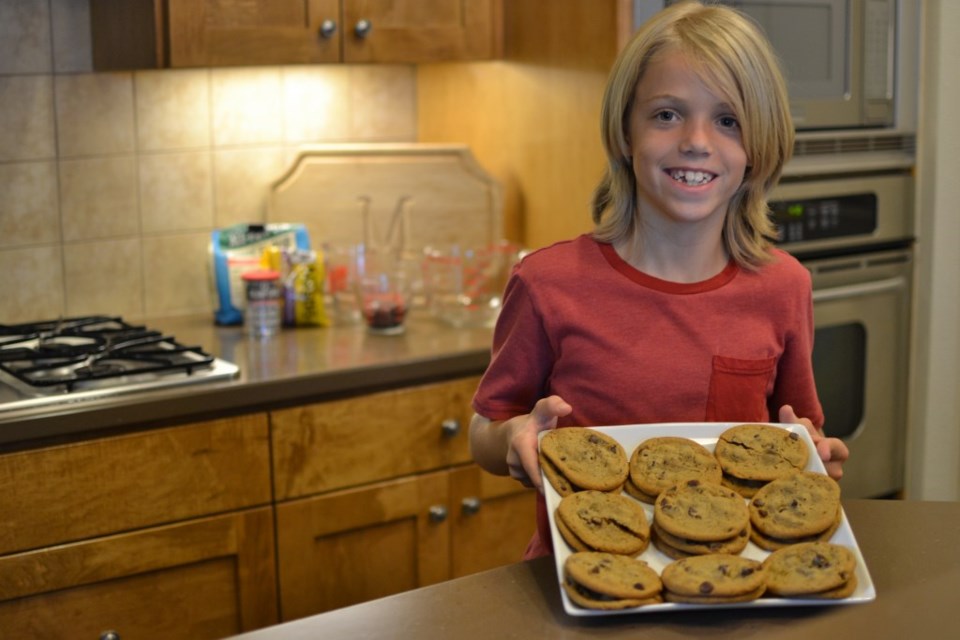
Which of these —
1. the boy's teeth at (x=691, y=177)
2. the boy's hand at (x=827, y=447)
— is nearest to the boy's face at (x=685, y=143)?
the boy's teeth at (x=691, y=177)

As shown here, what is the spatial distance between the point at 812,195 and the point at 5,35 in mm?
1612

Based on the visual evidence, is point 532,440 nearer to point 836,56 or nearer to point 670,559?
point 670,559

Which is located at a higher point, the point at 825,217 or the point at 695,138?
the point at 695,138

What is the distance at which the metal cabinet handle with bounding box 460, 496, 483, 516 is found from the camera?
2418mm

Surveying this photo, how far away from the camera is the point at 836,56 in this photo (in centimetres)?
263

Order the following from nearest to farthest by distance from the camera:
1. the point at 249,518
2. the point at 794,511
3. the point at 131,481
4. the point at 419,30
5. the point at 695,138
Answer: the point at 794,511
the point at 695,138
the point at 131,481
the point at 249,518
the point at 419,30

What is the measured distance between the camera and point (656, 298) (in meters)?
1.49

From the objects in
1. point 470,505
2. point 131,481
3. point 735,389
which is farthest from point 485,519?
point 735,389

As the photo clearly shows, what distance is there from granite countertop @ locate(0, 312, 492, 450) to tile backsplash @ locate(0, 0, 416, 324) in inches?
5.6

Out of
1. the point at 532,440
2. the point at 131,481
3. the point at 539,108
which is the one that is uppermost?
the point at 539,108

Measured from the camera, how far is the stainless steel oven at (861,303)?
2668 millimetres

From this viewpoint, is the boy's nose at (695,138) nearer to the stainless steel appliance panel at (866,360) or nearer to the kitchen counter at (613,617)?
the kitchen counter at (613,617)

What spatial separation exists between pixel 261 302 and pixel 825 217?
1159 millimetres

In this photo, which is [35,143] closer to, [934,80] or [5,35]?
[5,35]
